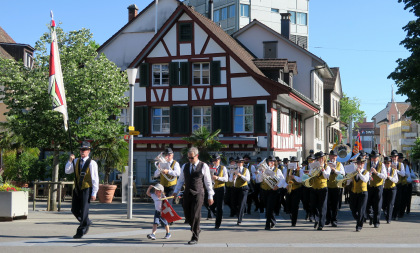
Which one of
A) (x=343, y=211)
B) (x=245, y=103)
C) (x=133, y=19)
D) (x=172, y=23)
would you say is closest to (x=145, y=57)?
(x=172, y=23)

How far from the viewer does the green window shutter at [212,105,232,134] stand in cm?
3381

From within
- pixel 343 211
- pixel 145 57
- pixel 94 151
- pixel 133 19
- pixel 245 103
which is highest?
pixel 133 19

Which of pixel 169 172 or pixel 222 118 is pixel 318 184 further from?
pixel 222 118

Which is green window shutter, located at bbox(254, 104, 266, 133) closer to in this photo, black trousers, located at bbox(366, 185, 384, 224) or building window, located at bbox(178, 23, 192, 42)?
building window, located at bbox(178, 23, 192, 42)

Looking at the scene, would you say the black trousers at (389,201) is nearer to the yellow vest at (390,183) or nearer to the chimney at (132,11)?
the yellow vest at (390,183)

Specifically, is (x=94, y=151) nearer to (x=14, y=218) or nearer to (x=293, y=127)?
(x=14, y=218)

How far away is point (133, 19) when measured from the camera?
43125mm

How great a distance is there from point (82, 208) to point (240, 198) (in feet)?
17.0

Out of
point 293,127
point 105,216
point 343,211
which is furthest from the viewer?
point 293,127

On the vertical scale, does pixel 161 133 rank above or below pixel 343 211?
above

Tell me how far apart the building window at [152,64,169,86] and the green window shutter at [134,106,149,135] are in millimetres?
1556

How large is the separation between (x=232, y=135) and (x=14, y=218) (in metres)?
18.0

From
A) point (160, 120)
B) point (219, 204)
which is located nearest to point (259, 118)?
point (160, 120)

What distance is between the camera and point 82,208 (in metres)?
13.2
